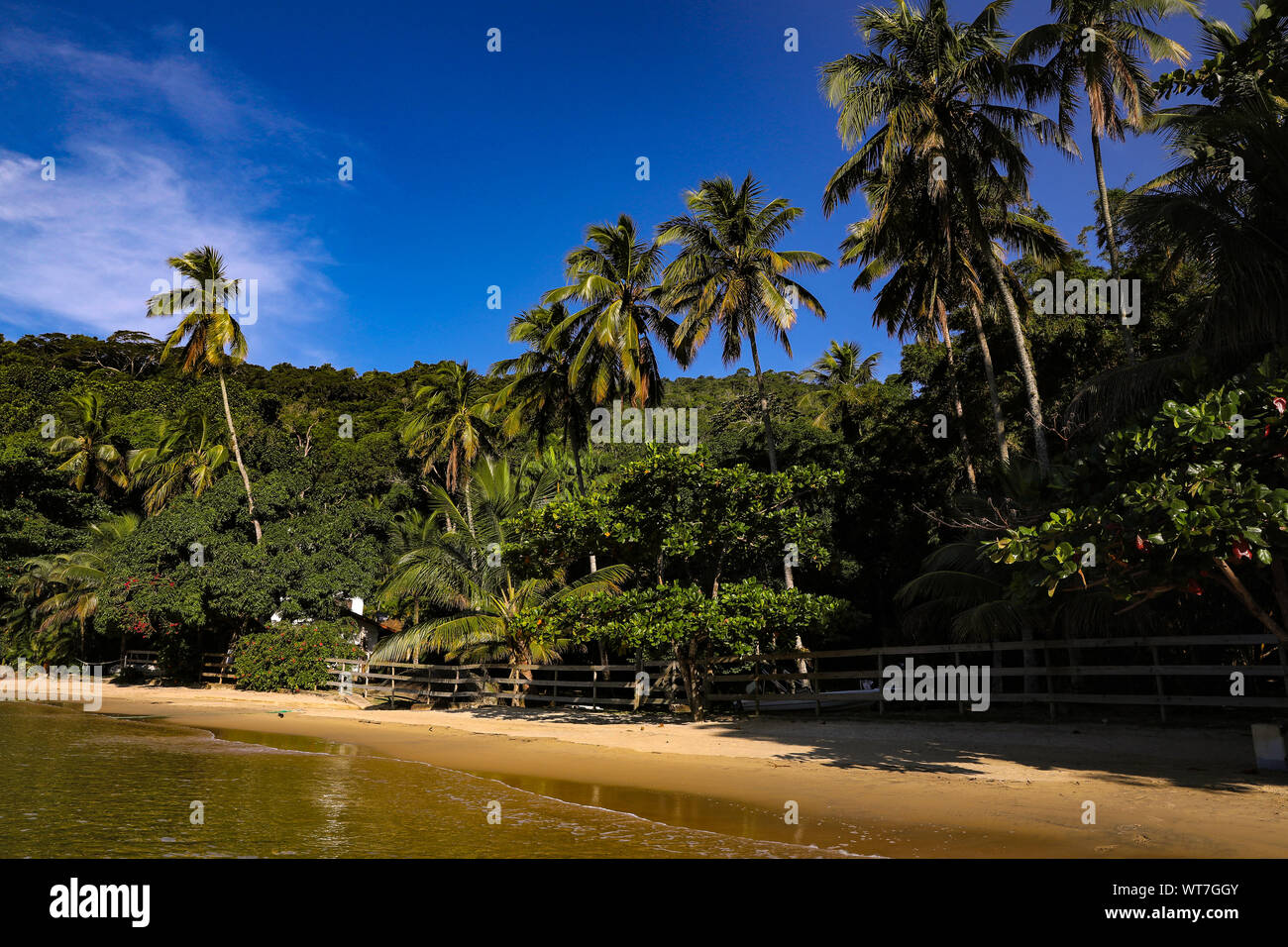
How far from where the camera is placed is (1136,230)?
32.8 feet

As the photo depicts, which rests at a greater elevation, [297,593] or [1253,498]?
[1253,498]

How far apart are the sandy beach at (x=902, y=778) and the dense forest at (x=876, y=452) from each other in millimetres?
1809

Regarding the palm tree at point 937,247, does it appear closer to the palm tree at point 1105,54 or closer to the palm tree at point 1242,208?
the palm tree at point 1105,54

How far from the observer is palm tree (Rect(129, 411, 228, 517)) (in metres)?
35.2

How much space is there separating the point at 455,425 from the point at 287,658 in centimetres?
1130

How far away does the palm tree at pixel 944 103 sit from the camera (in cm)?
1742

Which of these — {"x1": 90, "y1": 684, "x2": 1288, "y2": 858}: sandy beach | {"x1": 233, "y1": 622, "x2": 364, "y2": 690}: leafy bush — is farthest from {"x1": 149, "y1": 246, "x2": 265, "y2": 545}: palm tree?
{"x1": 90, "y1": 684, "x2": 1288, "y2": 858}: sandy beach

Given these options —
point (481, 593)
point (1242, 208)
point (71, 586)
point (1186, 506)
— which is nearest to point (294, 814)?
point (1186, 506)

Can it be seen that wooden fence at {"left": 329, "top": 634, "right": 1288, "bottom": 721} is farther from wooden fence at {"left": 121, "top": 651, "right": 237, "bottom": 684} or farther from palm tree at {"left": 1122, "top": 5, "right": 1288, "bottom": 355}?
wooden fence at {"left": 121, "top": 651, "right": 237, "bottom": 684}

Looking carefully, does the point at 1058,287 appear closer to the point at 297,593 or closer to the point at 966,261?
the point at 966,261

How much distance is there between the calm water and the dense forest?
16.1 feet
